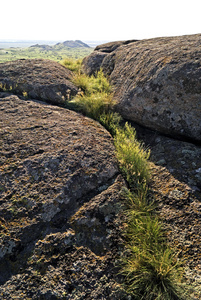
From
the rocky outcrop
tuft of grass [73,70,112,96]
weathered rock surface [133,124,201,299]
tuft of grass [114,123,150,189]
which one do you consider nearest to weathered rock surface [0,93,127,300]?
tuft of grass [114,123,150,189]

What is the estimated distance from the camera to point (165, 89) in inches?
171

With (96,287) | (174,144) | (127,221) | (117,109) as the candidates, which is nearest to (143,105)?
(117,109)

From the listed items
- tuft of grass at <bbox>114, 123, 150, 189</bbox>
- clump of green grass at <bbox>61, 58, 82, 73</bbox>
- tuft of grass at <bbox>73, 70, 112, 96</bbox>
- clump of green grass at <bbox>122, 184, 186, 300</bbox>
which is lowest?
clump of green grass at <bbox>122, 184, 186, 300</bbox>

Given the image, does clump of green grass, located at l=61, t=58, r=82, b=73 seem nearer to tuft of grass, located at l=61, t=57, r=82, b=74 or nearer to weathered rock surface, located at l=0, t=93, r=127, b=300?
tuft of grass, located at l=61, t=57, r=82, b=74

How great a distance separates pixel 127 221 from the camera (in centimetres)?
303

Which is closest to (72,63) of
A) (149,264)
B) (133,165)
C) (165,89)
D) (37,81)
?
(37,81)

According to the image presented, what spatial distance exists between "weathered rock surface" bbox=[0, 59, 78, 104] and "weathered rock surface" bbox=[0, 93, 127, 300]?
1450 millimetres

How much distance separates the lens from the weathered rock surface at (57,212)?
2365mm

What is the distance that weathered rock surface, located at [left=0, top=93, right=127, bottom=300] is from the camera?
237 centimetres

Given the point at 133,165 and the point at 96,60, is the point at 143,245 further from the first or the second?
the point at 96,60

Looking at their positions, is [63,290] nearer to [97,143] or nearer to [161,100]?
[97,143]

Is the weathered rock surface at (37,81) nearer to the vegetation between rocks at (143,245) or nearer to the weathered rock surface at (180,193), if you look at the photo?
the vegetation between rocks at (143,245)

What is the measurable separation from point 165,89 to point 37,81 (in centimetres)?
385

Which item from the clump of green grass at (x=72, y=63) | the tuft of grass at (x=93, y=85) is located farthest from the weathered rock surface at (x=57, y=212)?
the clump of green grass at (x=72, y=63)
